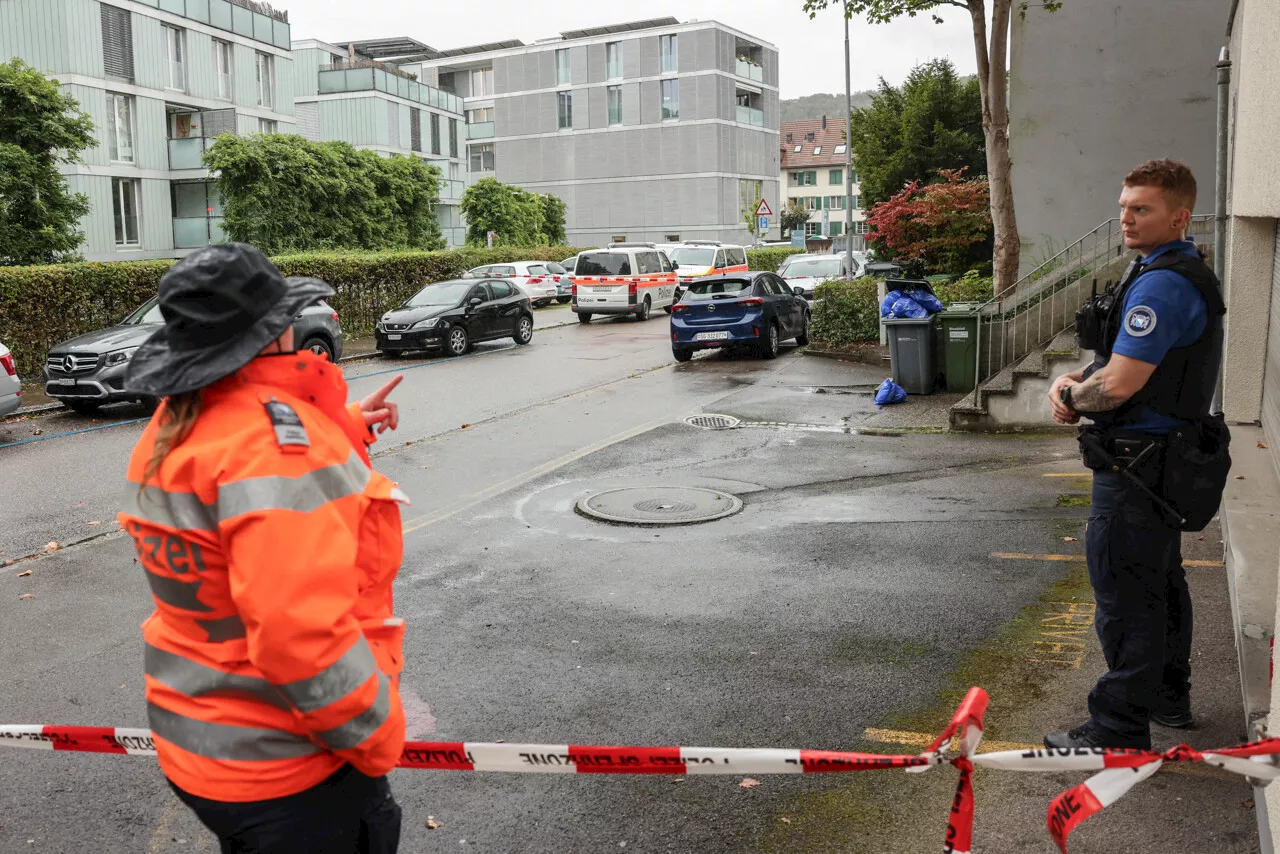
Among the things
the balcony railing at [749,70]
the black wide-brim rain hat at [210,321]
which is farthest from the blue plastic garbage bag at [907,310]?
the balcony railing at [749,70]

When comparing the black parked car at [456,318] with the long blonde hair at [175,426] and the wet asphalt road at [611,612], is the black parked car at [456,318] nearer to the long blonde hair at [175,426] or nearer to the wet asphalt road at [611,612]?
the wet asphalt road at [611,612]

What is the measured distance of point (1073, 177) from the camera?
17.7 meters

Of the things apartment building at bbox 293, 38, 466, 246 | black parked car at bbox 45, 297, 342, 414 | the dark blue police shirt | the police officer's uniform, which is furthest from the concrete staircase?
apartment building at bbox 293, 38, 466, 246

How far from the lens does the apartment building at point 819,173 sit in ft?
370

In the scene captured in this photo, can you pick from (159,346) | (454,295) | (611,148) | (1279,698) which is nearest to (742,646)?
(1279,698)

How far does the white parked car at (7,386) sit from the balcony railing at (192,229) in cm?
2853

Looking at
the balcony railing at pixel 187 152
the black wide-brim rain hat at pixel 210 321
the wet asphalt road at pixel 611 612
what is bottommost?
the wet asphalt road at pixel 611 612

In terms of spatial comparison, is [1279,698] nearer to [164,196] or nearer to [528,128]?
[164,196]

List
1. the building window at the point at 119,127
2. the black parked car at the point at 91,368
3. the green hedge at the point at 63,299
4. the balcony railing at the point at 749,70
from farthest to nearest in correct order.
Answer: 1. the balcony railing at the point at 749,70
2. the building window at the point at 119,127
3. the green hedge at the point at 63,299
4. the black parked car at the point at 91,368

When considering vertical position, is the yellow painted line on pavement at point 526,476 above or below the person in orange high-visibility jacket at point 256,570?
below

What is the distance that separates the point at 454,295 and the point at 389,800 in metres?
21.5

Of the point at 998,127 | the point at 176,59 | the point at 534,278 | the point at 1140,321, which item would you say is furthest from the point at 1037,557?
the point at 176,59

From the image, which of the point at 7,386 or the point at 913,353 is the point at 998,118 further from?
the point at 7,386

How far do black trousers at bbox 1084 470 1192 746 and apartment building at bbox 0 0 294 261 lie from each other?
37.0 metres
